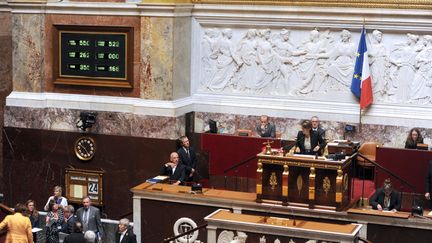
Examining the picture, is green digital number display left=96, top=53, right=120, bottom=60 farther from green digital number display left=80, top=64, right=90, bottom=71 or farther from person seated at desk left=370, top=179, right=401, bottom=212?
person seated at desk left=370, top=179, right=401, bottom=212

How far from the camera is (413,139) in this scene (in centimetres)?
1909

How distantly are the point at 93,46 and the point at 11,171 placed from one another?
3148 millimetres

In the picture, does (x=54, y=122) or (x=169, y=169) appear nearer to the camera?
(x=169, y=169)

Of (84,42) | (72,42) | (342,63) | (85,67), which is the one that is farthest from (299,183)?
(72,42)

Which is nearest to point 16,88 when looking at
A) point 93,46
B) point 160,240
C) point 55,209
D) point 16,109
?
point 16,109

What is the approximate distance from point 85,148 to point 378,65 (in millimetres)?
5954

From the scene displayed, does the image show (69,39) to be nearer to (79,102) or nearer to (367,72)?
(79,102)

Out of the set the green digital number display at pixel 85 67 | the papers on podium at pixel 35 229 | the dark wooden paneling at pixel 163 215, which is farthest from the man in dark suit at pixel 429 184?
the green digital number display at pixel 85 67

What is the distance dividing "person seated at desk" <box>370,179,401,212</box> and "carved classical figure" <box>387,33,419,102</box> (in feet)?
8.29

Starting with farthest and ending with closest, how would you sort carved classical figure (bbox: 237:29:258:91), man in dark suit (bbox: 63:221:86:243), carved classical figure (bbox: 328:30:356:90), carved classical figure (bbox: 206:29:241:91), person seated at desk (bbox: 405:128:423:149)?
1. carved classical figure (bbox: 206:29:241:91)
2. carved classical figure (bbox: 237:29:258:91)
3. carved classical figure (bbox: 328:30:356:90)
4. person seated at desk (bbox: 405:128:423:149)
5. man in dark suit (bbox: 63:221:86:243)

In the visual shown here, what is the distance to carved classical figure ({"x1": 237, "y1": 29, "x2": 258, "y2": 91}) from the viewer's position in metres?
20.8

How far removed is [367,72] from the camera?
19781 millimetres

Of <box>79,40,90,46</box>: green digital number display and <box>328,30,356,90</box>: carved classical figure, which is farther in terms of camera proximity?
Result: <box>79,40,90,46</box>: green digital number display

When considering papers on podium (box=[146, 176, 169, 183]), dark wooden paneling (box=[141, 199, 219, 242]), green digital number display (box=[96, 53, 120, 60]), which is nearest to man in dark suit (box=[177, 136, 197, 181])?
papers on podium (box=[146, 176, 169, 183])
